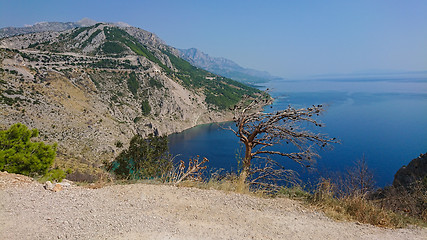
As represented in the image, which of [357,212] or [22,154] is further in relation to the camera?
[22,154]

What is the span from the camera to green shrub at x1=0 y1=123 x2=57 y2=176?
343 inches

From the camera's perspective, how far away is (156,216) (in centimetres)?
419

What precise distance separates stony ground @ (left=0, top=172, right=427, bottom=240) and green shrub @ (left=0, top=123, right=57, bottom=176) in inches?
167

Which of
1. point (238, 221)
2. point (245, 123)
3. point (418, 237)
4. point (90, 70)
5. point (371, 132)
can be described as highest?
point (90, 70)

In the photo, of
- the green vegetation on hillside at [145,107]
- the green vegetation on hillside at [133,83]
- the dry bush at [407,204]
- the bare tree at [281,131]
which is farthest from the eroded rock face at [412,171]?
the green vegetation on hillside at [133,83]

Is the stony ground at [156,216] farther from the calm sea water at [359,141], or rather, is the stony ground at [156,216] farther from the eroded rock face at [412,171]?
the calm sea water at [359,141]

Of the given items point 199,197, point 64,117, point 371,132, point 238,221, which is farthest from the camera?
point 371,132

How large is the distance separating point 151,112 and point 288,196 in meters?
89.8

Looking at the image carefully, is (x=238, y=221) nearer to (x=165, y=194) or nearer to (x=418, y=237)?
(x=165, y=194)

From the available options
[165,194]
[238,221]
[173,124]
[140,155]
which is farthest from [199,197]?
[173,124]

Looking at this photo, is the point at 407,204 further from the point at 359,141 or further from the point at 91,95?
the point at 91,95

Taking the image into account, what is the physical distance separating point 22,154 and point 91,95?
72019 mm

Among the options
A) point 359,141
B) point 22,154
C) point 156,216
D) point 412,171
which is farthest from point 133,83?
point 156,216

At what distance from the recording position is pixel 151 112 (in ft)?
301
